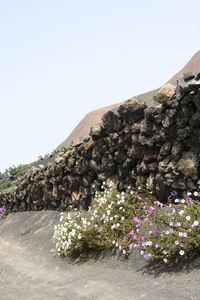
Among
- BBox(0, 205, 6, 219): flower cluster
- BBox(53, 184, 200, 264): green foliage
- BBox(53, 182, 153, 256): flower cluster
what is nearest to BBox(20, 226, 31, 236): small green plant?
Result: BBox(53, 184, 200, 264): green foliage

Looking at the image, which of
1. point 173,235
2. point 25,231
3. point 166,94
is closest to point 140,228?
point 173,235

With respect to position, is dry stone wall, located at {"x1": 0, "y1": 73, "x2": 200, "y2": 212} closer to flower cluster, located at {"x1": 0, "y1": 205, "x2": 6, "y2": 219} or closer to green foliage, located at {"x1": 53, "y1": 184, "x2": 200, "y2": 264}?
green foliage, located at {"x1": 53, "y1": 184, "x2": 200, "y2": 264}

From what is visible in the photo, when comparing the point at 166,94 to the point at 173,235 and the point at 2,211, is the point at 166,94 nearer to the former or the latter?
the point at 173,235

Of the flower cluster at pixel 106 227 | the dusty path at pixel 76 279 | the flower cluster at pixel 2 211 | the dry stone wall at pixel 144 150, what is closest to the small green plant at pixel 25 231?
the dusty path at pixel 76 279

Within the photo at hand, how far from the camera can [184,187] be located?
702 cm

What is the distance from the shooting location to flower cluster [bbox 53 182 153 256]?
7338 millimetres

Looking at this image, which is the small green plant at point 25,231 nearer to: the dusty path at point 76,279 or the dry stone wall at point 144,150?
the dusty path at point 76,279

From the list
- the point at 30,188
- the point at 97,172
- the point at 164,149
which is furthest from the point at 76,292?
the point at 30,188

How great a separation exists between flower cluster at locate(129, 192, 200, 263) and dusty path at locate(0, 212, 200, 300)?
33 centimetres

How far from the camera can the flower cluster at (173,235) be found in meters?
5.54

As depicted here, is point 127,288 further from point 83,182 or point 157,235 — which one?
point 83,182

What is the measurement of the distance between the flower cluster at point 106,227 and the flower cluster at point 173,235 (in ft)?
2.47

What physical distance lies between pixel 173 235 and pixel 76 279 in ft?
6.64

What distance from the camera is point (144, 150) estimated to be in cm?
809
